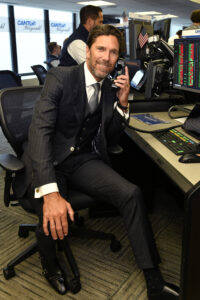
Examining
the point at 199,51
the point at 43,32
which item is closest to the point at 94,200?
the point at 199,51

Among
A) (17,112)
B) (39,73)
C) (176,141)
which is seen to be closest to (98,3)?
(39,73)

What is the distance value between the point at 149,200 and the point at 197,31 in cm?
113

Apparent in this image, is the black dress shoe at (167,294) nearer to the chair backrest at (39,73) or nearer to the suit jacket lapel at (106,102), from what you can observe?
the suit jacket lapel at (106,102)

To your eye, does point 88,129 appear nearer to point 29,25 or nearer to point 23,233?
point 23,233

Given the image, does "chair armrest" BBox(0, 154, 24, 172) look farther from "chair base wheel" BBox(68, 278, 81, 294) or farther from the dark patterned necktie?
"chair base wheel" BBox(68, 278, 81, 294)

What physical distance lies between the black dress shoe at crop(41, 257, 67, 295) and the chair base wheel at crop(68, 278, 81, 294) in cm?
3

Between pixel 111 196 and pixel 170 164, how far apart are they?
0.33m

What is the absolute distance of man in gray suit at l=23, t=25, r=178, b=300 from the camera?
1262 mm

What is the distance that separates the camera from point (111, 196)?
4.43 ft

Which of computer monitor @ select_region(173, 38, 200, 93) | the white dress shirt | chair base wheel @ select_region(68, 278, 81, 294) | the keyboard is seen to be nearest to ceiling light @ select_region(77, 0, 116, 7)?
computer monitor @ select_region(173, 38, 200, 93)

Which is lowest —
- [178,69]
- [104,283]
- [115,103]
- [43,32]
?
[104,283]

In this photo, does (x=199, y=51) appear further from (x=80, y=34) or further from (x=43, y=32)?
(x=43, y=32)

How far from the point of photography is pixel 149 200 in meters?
2.15

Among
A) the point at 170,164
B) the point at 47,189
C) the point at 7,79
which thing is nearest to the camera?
the point at 170,164
